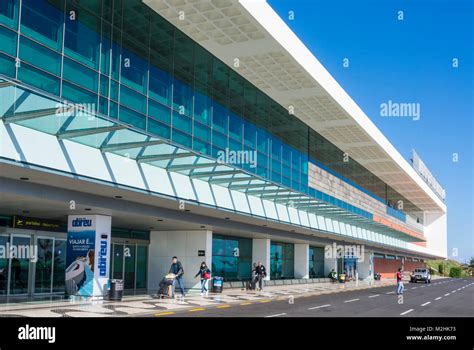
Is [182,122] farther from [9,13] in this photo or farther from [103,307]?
[9,13]

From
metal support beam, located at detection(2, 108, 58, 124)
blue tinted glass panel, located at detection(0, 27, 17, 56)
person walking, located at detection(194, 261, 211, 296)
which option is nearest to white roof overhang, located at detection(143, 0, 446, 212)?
blue tinted glass panel, located at detection(0, 27, 17, 56)

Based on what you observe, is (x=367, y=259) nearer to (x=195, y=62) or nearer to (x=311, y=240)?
(x=311, y=240)

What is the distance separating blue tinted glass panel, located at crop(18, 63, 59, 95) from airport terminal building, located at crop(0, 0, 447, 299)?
0.05 meters

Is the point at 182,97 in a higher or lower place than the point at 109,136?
higher

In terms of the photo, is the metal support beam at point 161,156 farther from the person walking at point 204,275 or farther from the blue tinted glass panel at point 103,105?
the person walking at point 204,275

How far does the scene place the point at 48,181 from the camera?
18.7m

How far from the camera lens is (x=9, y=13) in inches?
645

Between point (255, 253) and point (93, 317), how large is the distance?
77.6 ft

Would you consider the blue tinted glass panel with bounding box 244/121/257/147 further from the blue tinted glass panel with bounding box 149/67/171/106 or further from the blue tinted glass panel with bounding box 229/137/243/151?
the blue tinted glass panel with bounding box 149/67/171/106

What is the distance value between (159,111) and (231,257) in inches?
742

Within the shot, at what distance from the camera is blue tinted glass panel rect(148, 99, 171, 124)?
22359 mm

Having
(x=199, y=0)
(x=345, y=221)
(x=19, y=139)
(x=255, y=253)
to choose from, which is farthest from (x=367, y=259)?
(x=19, y=139)

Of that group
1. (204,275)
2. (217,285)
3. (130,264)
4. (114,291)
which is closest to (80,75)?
(114,291)

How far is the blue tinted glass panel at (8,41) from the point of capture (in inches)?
628
